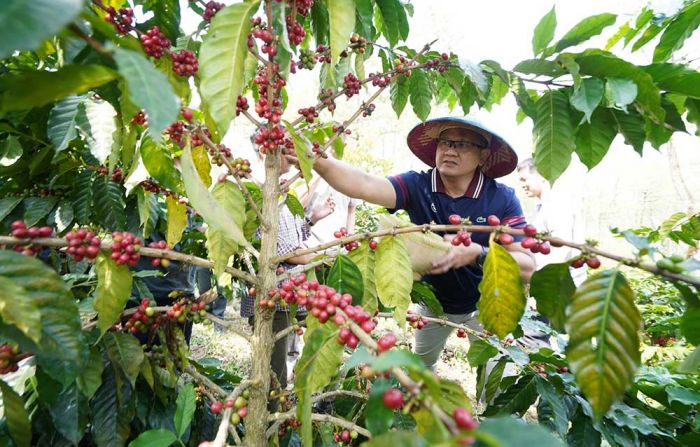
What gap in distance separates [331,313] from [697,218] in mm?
1542

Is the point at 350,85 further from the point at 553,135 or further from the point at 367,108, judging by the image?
the point at 553,135

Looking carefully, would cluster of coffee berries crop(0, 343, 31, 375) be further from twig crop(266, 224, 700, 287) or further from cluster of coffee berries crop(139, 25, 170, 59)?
cluster of coffee berries crop(139, 25, 170, 59)

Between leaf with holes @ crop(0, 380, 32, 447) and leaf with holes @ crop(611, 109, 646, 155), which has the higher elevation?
leaf with holes @ crop(611, 109, 646, 155)

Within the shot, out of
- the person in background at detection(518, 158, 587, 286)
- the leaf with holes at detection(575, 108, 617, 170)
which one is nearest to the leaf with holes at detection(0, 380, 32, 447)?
the leaf with holes at detection(575, 108, 617, 170)

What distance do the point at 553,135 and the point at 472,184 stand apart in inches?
54.5

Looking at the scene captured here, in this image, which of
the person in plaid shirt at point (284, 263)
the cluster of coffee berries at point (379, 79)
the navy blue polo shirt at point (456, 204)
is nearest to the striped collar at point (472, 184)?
the navy blue polo shirt at point (456, 204)

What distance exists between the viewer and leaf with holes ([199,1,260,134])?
2.48 ft

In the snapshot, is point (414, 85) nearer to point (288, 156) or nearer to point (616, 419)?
point (288, 156)

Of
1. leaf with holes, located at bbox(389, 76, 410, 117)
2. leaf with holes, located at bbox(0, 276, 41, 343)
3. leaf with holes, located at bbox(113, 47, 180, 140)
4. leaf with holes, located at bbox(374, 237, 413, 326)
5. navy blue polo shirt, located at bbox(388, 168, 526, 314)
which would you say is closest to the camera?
leaf with holes, located at bbox(113, 47, 180, 140)

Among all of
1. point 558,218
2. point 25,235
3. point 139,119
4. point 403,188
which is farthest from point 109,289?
point 558,218

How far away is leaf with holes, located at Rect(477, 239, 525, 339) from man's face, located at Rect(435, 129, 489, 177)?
149 centimetres

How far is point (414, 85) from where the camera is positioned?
1.55 meters

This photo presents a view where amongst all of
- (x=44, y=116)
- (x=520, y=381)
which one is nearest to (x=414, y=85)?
(x=520, y=381)

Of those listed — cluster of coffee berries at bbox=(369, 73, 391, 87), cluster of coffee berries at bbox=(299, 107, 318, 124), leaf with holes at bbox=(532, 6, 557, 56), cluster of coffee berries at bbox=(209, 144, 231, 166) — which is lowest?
cluster of coffee berries at bbox=(209, 144, 231, 166)
